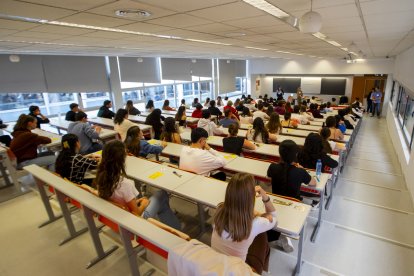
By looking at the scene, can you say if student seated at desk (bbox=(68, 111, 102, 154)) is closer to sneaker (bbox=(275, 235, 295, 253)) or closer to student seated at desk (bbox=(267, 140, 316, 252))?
student seated at desk (bbox=(267, 140, 316, 252))

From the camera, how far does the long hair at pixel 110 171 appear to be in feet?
7.07

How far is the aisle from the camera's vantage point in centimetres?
240

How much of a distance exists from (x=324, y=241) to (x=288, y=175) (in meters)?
1.08

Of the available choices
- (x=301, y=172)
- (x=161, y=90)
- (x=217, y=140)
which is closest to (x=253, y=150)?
(x=217, y=140)

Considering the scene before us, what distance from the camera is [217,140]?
4.53 metres

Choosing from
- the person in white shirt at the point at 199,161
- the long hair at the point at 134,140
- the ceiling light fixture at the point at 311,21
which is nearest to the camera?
the ceiling light fixture at the point at 311,21

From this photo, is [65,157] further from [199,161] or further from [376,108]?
[376,108]

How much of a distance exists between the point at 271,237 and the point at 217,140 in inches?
95.8

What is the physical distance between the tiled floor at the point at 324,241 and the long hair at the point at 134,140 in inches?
39.8

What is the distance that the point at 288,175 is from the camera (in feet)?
7.93

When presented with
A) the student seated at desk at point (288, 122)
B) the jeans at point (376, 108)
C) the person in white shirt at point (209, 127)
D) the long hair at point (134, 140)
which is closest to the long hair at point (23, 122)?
the long hair at point (134, 140)

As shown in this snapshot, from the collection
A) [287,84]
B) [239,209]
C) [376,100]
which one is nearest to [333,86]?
[376,100]

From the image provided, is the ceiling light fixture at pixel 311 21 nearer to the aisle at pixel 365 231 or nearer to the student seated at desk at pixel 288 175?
the student seated at desk at pixel 288 175

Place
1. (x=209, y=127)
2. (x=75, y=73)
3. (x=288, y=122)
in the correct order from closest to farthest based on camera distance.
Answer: (x=209, y=127) < (x=288, y=122) < (x=75, y=73)
